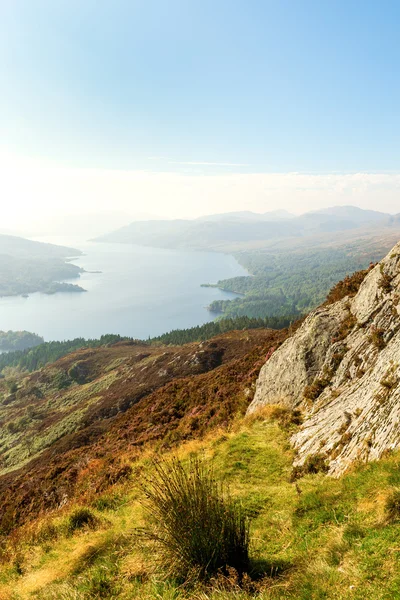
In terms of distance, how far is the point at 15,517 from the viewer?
679 inches

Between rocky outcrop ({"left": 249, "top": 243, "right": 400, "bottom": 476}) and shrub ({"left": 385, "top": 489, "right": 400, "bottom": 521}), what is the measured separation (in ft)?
7.32

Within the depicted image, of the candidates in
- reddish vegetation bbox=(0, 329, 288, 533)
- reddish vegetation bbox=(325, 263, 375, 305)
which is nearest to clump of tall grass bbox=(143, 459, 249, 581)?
reddish vegetation bbox=(0, 329, 288, 533)

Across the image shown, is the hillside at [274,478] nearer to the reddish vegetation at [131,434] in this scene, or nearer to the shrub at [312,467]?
the shrub at [312,467]

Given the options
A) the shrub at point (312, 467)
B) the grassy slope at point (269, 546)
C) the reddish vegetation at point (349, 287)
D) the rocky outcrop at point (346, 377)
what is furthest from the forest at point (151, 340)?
the shrub at point (312, 467)

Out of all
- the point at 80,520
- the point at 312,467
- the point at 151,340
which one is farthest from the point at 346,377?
the point at 151,340

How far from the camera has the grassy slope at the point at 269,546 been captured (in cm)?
496

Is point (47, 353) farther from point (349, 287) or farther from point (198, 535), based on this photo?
point (198, 535)

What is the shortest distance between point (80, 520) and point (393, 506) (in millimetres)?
9466

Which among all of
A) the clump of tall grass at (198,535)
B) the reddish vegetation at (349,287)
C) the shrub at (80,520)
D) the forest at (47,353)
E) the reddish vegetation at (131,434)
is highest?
the reddish vegetation at (349,287)

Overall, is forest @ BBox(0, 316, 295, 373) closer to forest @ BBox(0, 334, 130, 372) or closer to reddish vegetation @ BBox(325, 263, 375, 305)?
forest @ BBox(0, 334, 130, 372)

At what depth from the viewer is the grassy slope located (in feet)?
16.3

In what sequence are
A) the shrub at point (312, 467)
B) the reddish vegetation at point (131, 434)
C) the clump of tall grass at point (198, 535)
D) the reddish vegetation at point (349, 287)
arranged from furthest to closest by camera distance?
the reddish vegetation at point (349, 287)
the reddish vegetation at point (131, 434)
the shrub at point (312, 467)
the clump of tall grass at point (198, 535)

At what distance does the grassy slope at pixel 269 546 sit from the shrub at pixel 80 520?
206 mm

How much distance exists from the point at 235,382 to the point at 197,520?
17677 millimetres
